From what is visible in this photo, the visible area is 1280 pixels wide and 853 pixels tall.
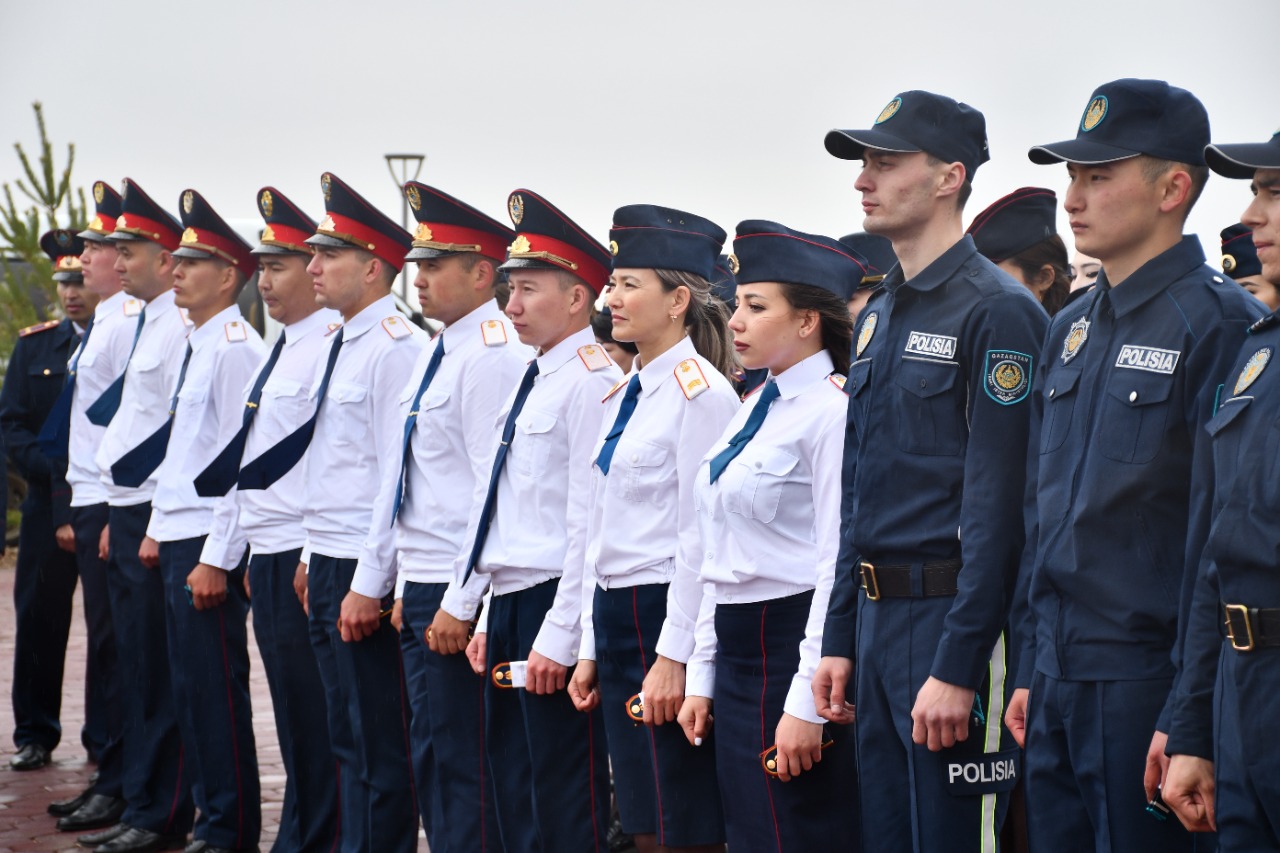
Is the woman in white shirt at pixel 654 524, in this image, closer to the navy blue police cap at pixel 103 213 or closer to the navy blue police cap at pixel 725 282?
the navy blue police cap at pixel 725 282

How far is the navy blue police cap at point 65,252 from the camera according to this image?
927 cm

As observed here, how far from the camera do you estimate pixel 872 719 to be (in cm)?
375

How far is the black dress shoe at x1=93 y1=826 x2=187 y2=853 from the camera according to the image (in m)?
6.65

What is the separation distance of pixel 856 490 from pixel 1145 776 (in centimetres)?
96

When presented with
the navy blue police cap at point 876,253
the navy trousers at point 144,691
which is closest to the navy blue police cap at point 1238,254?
the navy blue police cap at point 876,253

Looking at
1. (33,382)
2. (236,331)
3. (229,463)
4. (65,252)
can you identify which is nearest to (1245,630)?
(229,463)

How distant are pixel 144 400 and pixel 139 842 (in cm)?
187

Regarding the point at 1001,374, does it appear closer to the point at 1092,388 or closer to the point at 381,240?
the point at 1092,388

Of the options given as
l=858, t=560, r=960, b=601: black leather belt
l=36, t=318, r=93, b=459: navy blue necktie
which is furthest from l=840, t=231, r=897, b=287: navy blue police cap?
l=36, t=318, r=93, b=459: navy blue necktie

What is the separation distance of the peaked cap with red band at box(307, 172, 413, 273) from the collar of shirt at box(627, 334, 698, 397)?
5.90 ft

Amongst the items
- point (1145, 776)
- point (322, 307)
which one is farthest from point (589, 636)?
point (322, 307)

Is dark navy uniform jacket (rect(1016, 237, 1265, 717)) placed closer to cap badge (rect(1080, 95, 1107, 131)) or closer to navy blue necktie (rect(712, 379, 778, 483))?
cap badge (rect(1080, 95, 1107, 131))

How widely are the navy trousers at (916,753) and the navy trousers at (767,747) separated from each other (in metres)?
0.30

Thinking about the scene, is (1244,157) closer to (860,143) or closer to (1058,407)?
(1058,407)
